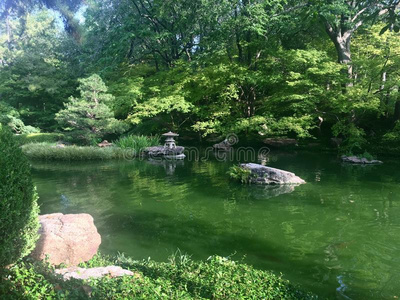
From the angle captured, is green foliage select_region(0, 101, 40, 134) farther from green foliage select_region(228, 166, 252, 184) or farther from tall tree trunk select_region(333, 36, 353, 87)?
tall tree trunk select_region(333, 36, 353, 87)

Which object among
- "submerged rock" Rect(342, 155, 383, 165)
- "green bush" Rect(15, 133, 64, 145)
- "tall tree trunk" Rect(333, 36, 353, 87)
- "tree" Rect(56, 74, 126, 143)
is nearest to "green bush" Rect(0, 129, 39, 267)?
"submerged rock" Rect(342, 155, 383, 165)

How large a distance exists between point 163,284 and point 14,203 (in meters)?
1.49

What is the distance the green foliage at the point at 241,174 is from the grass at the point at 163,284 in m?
5.36

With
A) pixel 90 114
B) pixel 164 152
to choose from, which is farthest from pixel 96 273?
pixel 90 114

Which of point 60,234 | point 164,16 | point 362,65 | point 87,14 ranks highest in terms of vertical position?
point 87,14

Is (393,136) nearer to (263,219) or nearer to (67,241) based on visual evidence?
(263,219)

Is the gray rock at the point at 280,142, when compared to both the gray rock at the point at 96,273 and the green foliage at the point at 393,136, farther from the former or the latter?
the gray rock at the point at 96,273

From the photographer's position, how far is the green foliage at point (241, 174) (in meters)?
8.59

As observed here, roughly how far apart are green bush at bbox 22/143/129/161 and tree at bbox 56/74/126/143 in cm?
203

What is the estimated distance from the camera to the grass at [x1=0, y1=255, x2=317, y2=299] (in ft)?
7.97

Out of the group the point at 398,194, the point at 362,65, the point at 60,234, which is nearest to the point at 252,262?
the point at 60,234

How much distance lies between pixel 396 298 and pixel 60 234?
393cm

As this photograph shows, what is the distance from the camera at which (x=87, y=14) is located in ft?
71.7

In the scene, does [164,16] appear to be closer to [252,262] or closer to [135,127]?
[135,127]
